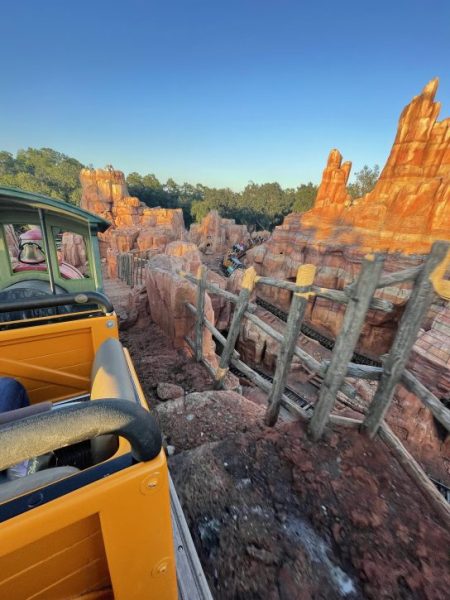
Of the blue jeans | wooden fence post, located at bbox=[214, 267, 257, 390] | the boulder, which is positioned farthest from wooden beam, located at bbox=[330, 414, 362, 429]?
the blue jeans

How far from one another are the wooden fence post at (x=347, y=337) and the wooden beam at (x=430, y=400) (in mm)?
502

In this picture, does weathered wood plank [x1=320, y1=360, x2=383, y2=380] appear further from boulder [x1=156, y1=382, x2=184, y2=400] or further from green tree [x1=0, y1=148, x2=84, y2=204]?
green tree [x1=0, y1=148, x2=84, y2=204]

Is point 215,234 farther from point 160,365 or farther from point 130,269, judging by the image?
point 160,365

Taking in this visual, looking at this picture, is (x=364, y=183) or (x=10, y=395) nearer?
(x=10, y=395)

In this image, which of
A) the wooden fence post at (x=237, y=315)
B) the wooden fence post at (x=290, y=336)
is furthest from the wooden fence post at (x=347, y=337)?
the wooden fence post at (x=237, y=315)

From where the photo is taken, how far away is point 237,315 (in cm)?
358

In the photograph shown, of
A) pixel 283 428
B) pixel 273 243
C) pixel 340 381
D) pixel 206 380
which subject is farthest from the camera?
pixel 273 243

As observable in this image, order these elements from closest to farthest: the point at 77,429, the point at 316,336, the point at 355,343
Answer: the point at 77,429
the point at 355,343
the point at 316,336

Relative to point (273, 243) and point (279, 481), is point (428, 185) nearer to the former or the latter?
point (273, 243)

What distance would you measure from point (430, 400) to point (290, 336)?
128 centimetres

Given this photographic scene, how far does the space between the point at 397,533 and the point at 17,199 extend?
15.4ft

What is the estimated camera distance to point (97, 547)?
91 cm

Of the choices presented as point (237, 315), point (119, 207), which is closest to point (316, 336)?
point (237, 315)

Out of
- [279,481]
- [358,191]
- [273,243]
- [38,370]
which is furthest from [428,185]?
[358,191]
